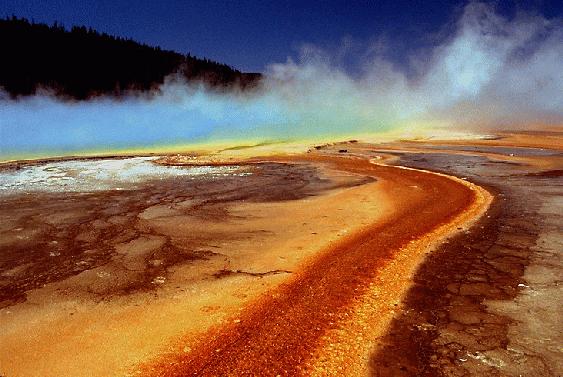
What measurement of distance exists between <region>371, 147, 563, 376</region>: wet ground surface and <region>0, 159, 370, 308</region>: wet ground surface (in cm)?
290

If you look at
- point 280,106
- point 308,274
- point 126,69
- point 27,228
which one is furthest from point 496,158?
point 126,69

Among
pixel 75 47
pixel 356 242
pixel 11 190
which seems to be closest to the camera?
pixel 356 242

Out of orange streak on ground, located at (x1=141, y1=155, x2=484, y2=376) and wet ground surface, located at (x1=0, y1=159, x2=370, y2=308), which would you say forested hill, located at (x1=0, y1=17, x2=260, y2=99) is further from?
orange streak on ground, located at (x1=141, y1=155, x2=484, y2=376)

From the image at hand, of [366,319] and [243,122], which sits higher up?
[243,122]

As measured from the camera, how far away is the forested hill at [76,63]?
3506cm

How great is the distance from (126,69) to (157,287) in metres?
43.8

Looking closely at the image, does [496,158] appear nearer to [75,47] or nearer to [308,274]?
[308,274]

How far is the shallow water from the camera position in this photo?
36.5ft

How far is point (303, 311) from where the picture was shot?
4.22 metres

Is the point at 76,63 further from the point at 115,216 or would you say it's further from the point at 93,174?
the point at 115,216

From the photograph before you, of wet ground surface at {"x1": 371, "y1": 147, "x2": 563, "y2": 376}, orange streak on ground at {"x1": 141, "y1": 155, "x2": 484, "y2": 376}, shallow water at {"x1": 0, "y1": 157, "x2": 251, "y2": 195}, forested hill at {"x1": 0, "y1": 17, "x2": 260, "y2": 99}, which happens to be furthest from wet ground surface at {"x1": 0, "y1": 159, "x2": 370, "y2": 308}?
forested hill at {"x1": 0, "y1": 17, "x2": 260, "y2": 99}

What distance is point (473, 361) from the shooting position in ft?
10.7

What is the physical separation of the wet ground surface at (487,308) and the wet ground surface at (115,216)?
2.90 metres

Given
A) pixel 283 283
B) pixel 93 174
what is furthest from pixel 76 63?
pixel 283 283
